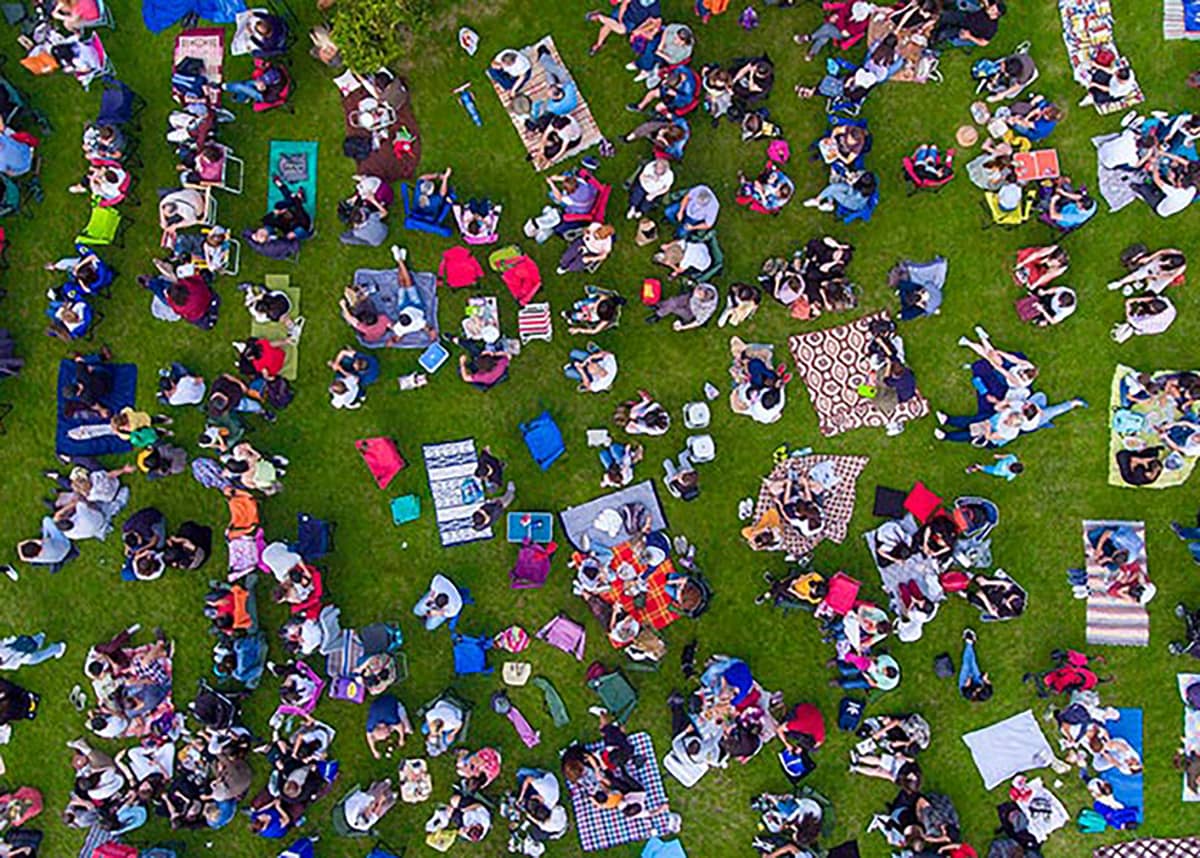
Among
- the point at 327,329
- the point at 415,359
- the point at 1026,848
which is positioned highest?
the point at 327,329

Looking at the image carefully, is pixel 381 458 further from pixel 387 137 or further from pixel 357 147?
pixel 387 137

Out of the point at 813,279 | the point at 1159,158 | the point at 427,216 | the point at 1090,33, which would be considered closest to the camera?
the point at 1159,158

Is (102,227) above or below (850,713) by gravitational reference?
above

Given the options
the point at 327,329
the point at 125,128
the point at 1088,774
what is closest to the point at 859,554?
the point at 1088,774

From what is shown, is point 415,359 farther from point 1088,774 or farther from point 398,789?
point 1088,774

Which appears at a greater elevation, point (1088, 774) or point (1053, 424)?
point (1053, 424)

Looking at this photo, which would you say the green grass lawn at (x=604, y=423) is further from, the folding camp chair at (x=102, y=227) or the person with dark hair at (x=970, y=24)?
the person with dark hair at (x=970, y=24)

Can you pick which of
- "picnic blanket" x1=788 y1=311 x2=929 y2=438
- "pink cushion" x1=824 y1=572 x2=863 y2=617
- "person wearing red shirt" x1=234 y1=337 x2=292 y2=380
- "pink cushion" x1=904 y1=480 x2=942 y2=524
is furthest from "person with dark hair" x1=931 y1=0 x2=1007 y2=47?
"person wearing red shirt" x1=234 y1=337 x2=292 y2=380

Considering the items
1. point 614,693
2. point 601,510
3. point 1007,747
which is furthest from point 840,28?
point 1007,747
